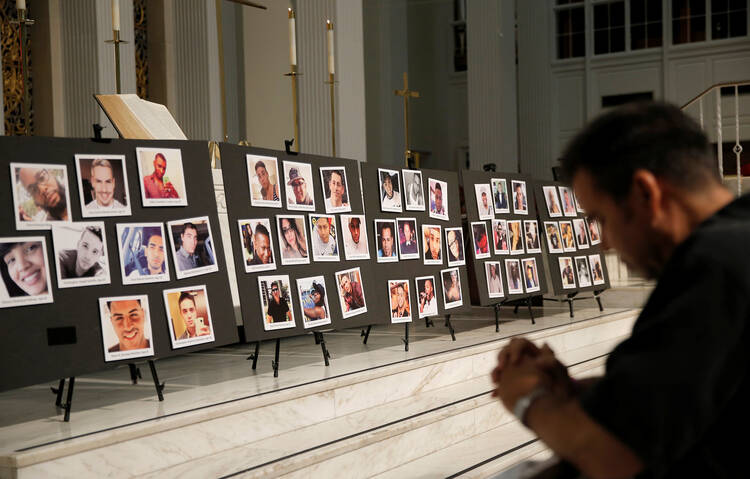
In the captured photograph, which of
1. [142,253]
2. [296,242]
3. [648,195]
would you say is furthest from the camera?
[296,242]

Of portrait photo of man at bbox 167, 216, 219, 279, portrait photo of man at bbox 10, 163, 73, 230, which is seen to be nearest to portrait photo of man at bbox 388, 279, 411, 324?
portrait photo of man at bbox 167, 216, 219, 279

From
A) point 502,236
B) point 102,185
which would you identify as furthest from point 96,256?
point 502,236

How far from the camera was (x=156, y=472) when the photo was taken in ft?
11.4

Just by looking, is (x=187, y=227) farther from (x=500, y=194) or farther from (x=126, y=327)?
(x=500, y=194)

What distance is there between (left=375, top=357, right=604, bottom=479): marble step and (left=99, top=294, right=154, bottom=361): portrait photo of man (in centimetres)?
140

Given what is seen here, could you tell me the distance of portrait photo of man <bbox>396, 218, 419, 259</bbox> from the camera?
5668mm

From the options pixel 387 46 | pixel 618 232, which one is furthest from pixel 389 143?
pixel 618 232

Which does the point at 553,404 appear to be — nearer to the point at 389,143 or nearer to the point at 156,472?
the point at 156,472

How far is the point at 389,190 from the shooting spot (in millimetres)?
5586

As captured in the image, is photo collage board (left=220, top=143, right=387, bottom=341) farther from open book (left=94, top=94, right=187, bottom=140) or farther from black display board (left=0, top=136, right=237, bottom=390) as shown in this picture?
open book (left=94, top=94, right=187, bottom=140)

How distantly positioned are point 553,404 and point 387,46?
55.6ft

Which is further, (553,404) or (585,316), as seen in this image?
(585,316)

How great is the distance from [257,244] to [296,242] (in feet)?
1.03

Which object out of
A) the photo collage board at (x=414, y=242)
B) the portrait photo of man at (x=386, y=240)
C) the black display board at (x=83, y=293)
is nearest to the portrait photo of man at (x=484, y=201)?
the photo collage board at (x=414, y=242)
